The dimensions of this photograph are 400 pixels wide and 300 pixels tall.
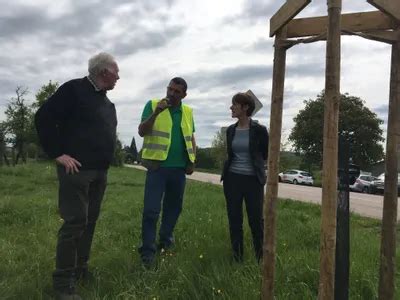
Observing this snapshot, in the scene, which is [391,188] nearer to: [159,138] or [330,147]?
[330,147]


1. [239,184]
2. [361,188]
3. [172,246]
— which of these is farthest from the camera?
[361,188]

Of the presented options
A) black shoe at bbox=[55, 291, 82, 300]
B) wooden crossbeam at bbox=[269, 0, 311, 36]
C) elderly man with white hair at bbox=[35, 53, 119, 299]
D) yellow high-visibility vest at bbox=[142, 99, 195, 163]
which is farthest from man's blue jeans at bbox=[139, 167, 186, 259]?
wooden crossbeam at bbox=[269, 0, 311, 36]

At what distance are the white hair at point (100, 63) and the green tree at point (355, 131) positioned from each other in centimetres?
4410

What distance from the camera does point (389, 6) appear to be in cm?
297

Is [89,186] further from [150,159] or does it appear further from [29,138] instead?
[29,138]

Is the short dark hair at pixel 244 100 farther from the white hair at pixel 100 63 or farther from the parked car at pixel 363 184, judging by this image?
the parked car at pixel 363 184

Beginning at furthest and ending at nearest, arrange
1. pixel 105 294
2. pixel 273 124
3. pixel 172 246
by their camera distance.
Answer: pixel 172 246, pixel 105 294, pixel 273 124

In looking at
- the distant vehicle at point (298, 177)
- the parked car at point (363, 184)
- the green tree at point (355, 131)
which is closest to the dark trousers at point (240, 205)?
the parked car at point (363, 184)

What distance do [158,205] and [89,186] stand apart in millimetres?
Result: 891

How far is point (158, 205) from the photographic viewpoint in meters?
5.13

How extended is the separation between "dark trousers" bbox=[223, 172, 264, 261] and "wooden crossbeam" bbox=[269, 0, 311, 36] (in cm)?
208

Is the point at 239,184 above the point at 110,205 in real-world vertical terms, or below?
above

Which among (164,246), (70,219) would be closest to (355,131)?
(164,246)

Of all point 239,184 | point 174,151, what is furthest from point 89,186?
point 239,184
